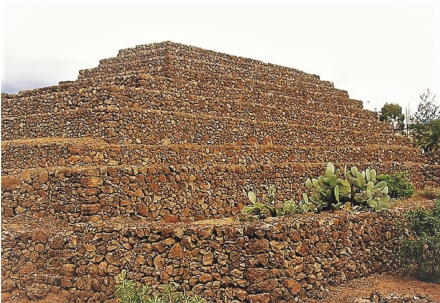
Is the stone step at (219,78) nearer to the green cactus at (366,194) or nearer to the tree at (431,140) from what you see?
the tree at (431,140)

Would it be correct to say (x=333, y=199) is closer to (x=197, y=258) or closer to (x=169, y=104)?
(x=197, y=258)

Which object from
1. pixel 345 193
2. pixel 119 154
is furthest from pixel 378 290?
pixel 119 154

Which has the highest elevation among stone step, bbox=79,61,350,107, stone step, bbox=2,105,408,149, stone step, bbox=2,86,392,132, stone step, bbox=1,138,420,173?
stone step, bbox=79,61,350,107

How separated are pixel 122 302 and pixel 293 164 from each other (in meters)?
8.04

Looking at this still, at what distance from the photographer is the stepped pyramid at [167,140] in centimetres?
982

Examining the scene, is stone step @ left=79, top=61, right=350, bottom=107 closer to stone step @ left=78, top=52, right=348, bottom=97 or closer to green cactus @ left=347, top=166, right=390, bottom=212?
stone step @ left=78, top=52, right=348, bottom=97

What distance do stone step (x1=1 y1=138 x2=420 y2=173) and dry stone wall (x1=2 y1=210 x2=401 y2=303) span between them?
224 centimetres

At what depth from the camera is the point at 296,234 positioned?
8023mm

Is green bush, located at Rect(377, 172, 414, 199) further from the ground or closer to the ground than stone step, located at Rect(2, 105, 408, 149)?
closer to the ground

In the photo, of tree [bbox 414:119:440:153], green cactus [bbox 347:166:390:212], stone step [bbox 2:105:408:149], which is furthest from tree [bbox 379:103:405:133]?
green cactus [bbox 347:166:390:212]

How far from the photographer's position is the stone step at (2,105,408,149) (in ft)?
38.5

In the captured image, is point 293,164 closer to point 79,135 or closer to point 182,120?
point 182,120

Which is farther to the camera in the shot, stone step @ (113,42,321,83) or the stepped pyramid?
stone step @ (113,42,321,83)

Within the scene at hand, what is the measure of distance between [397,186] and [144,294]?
11591 mm
